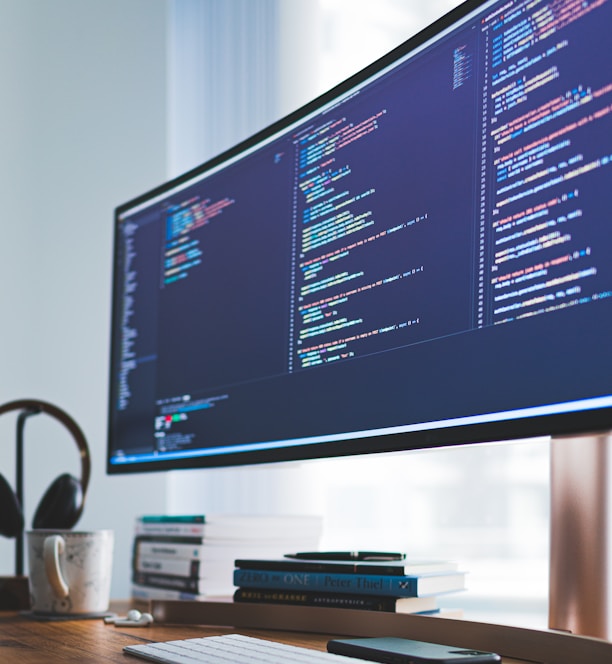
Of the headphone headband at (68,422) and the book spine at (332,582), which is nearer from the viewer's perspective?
the book spine at (332,582)

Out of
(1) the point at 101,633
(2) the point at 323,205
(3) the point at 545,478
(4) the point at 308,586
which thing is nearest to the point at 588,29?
(2) the point at 323,205

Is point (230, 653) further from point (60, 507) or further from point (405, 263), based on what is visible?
point (60, 507)

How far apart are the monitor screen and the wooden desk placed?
198 mm

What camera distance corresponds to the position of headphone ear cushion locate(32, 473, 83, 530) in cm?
119

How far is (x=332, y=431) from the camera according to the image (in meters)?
0.95

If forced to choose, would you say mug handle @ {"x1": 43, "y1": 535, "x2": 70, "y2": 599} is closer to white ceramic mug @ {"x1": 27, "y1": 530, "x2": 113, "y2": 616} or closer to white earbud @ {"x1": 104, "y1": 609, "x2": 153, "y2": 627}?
white ceramic mug @ {"x1": 27, "y1": 530, "x2": 113, "y2": 616}

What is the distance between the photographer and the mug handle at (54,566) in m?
1.06

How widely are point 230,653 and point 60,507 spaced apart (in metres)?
0.58

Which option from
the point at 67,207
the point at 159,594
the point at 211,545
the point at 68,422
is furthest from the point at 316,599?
the point at 67,207

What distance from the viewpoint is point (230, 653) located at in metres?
0.68

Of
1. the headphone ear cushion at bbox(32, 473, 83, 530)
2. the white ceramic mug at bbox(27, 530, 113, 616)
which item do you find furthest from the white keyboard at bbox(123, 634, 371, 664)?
the headphone ear cushion at bbox(32, 473, 83, 530)

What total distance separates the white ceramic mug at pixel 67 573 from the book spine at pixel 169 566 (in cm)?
13

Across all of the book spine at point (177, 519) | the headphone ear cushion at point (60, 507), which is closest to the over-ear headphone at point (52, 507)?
the headphone ear cushion at point (60, 507)

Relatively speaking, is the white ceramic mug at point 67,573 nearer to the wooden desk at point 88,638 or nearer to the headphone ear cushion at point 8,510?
the wooden desk at point 88,638
